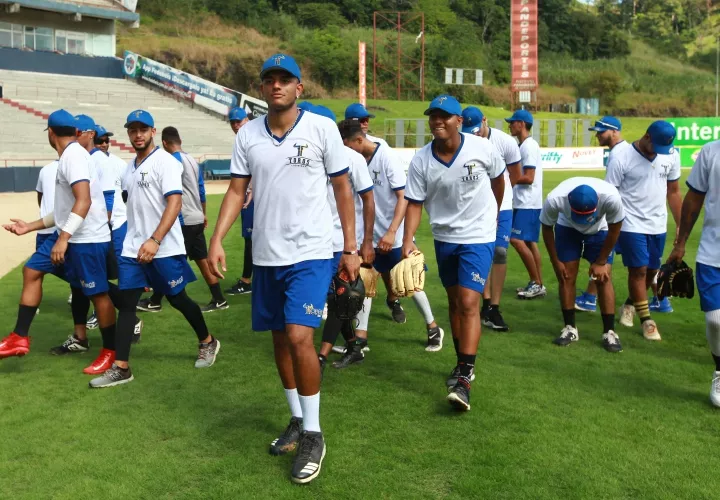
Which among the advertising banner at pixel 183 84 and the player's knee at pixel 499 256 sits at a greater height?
the advertising banner at pixel 183 84

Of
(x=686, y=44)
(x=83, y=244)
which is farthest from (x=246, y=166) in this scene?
(x=686, y=44)

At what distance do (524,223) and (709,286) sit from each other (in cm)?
347

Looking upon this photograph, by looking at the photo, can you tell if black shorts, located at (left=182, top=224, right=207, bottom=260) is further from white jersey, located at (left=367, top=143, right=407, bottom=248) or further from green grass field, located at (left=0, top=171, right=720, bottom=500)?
white jersey, located at (left=367, top=143, right=407, bottom=248)

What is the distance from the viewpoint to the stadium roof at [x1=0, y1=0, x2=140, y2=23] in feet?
133

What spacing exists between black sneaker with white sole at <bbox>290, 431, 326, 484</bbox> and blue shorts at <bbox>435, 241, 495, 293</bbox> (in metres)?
1.70

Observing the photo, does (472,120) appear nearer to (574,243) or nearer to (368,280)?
(574,243)

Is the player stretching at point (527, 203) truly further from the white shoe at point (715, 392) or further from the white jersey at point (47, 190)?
the white jersey at point (47, 190)

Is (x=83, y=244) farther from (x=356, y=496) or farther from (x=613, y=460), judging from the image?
(x=613, y=460)

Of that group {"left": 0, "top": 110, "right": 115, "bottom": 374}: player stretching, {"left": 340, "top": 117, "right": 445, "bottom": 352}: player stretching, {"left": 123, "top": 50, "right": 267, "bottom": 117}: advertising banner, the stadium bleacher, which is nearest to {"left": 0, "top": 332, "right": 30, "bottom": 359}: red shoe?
{"left": 0, "top": 110, "right": 115, "bottom": 374}: player stretching

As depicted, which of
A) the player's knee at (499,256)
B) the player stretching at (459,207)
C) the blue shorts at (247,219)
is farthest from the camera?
the blue shorts at (247,219)

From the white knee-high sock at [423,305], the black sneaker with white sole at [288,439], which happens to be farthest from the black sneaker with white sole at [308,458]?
the white knee-high sock at [423,305]

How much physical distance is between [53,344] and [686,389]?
5.57 meters

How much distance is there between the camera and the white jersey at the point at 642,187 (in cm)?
682

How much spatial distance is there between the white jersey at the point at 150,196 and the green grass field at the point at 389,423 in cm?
106
